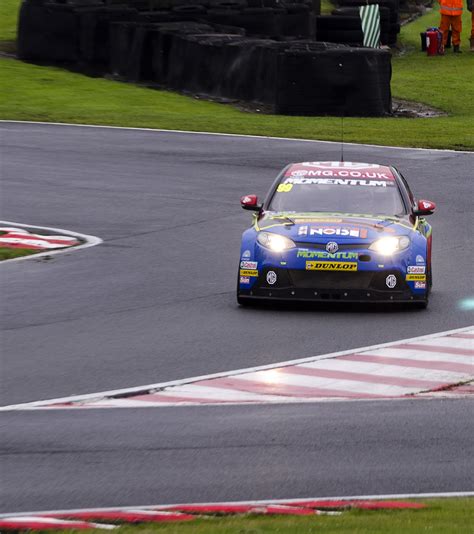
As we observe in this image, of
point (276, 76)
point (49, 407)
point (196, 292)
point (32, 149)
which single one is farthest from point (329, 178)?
point (276, 76)

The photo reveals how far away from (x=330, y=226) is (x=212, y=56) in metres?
19.1

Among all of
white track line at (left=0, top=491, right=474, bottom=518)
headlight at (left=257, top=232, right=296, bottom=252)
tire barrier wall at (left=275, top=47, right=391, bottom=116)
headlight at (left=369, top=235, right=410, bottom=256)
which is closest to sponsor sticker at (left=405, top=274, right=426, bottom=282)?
headlight at (left=369, top=235, right=410, bottom=256)

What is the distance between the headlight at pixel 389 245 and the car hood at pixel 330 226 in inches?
2.8

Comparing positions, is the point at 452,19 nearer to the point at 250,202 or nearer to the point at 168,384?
the point at 250,202

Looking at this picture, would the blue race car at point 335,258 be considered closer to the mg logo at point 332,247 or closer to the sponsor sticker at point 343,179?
the mg logo at point 332,247

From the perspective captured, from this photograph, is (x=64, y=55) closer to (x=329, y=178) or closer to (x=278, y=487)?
(x=329, y=178)

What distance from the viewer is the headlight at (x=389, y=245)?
14.2 m

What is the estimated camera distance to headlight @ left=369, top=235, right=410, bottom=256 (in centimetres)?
1416

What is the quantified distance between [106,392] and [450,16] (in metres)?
35.0

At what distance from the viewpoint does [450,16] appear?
43812 millimetres

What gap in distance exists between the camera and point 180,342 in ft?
41.4

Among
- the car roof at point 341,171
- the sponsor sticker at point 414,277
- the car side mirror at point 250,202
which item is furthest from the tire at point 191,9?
the sponsor sticker at point 414,277

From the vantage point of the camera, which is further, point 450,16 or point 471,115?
point 450,16

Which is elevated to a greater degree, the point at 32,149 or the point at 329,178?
the point at 329,178
